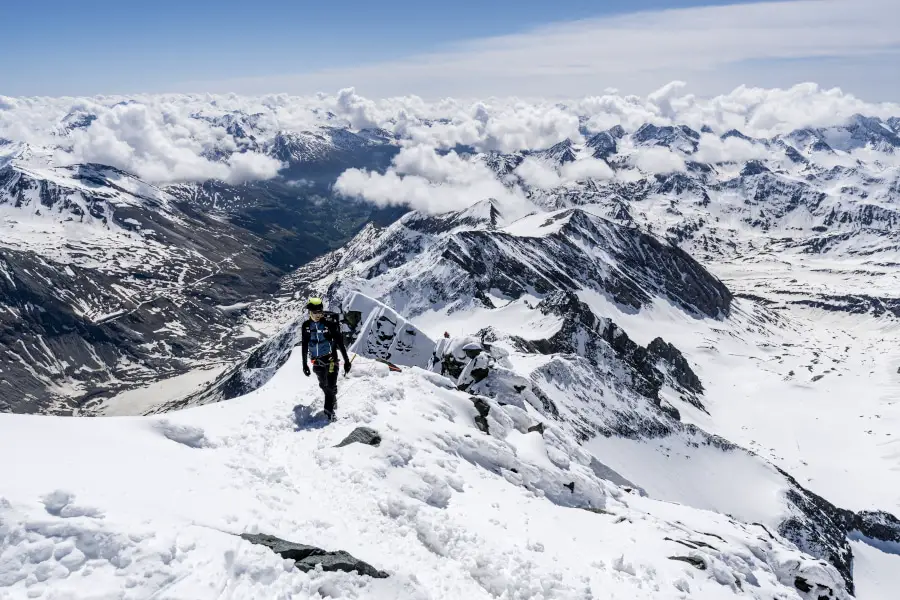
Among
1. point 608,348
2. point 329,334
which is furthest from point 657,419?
point 329,334

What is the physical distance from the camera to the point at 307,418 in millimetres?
26547

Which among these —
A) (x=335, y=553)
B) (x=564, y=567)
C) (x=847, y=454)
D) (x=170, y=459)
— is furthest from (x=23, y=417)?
(x=847, y=454)

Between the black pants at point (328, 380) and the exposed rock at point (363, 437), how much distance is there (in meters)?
2.87

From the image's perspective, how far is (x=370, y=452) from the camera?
22672mm

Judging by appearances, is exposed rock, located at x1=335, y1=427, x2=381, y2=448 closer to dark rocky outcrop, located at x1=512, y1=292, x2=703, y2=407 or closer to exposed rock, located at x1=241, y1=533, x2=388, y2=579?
exposed rock, located at x1=241, y1=533, x2=388, y2=579

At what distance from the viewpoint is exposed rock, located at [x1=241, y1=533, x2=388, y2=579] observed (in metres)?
13.9

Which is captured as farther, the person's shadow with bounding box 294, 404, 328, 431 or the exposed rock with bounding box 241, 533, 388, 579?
the person's shadow with bounding box 294, 404, 328, 431

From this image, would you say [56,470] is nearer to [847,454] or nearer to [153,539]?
[153,539]

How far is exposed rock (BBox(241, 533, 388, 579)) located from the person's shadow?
1103 centimetres

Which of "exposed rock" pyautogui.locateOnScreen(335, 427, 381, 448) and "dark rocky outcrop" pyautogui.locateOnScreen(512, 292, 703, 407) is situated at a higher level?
"exposed rock" pyautogui.locateOnScreen(335, 427, 381, 448)

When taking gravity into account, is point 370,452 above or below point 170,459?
below

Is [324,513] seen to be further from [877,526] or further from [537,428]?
[877,526]

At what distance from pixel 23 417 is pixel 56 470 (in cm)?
514

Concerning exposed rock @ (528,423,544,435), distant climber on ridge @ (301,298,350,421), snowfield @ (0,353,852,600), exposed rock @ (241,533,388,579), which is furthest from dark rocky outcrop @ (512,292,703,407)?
exposed rock @ (241,533,388,579)
